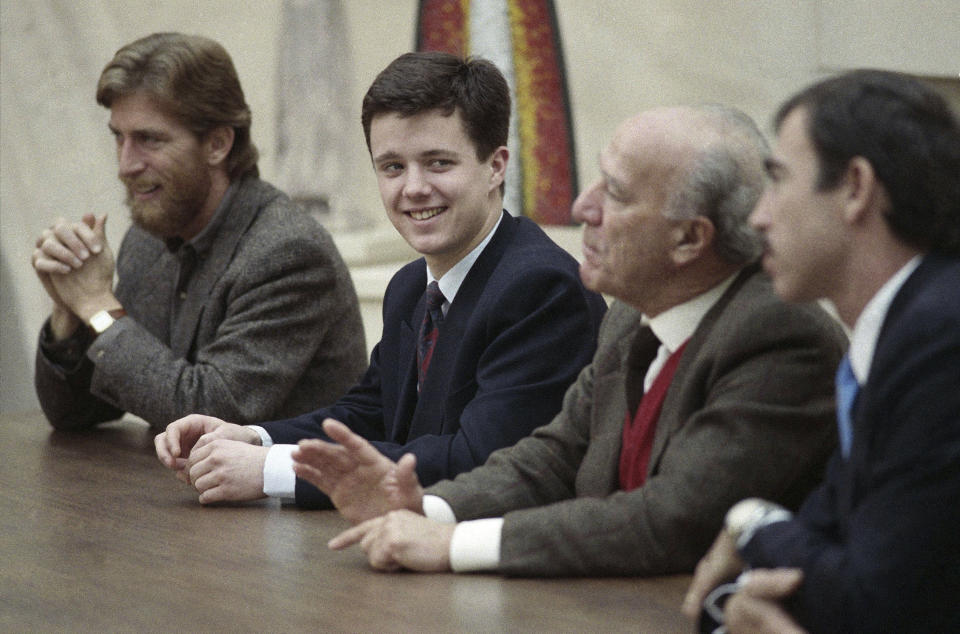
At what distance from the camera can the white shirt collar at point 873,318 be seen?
1596mm

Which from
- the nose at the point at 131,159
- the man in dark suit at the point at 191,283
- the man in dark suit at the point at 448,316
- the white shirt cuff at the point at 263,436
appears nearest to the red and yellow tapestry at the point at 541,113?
the man in dark suit at the point at 191,283

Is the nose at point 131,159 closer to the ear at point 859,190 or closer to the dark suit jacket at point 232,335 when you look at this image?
the dark suit jacket at point 232,335

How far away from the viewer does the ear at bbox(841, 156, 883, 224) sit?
157 centimetres

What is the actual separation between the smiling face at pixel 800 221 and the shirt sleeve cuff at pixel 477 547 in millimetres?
596

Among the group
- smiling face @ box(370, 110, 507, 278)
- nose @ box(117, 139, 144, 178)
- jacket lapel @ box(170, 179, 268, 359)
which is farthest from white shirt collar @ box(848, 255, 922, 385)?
nose @ box(117, 139, 144, 178)

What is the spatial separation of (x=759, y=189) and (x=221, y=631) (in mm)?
1002

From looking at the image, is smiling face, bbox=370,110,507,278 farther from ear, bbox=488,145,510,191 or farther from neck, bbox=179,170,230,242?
neck, bbox=179,170,230,242

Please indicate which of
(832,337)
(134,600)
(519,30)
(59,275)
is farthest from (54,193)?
(832,337)

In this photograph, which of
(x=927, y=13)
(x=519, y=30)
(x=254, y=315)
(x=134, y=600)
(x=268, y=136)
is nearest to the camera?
(x=134, y=600)

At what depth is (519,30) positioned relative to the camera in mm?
4742

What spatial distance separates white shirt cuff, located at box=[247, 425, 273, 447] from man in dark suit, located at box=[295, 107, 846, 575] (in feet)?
2.29

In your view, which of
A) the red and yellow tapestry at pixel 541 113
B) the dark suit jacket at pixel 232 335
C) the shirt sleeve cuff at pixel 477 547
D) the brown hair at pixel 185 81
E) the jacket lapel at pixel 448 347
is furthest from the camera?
the red and yellow tapestry at pixel 541 113

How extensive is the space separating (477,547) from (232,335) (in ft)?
4.55

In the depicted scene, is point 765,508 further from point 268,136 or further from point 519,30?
point 268,136
